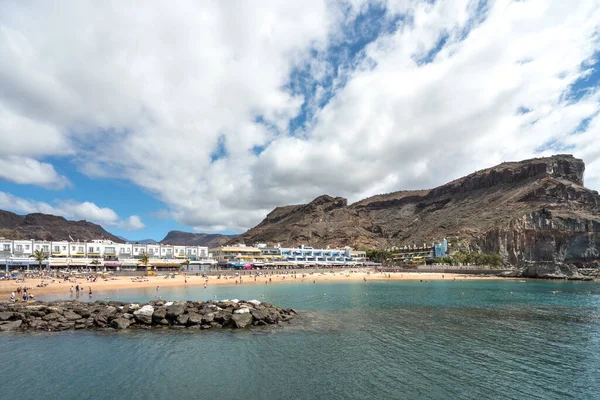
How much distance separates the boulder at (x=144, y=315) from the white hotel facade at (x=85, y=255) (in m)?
70.0

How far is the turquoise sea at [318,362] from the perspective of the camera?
15625 millimetres

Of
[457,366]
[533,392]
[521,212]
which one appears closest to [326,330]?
[457,366]

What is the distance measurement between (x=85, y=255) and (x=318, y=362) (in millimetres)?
99467

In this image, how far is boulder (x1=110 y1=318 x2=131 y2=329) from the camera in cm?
2685

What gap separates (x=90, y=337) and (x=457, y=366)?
78.3ft

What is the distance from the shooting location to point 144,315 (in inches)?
1101

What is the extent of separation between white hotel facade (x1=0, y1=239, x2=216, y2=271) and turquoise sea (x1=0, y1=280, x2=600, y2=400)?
242 ft

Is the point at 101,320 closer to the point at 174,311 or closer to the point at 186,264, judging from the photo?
the point at 174,311

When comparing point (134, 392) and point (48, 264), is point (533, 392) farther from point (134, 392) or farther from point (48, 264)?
point (48, 264)

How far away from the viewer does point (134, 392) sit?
1530 centimetres

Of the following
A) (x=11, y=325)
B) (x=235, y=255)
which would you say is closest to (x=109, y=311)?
(x=11, y=325)

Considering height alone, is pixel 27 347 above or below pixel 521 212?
below

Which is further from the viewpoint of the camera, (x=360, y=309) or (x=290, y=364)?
(x=360, y=309)

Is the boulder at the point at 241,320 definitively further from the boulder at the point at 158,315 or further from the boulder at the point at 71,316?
the boulder at the point at 71,316
